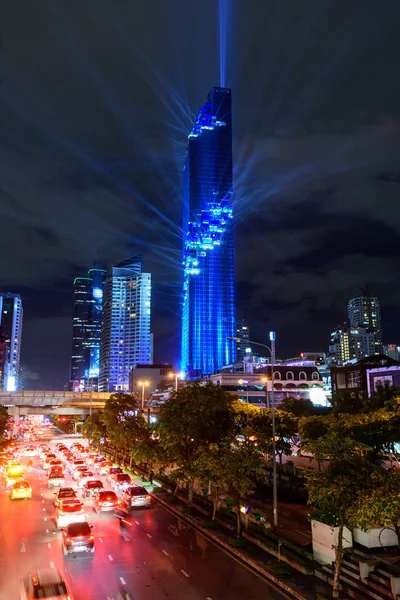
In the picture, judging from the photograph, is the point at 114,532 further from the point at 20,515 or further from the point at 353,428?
the point at 353,428

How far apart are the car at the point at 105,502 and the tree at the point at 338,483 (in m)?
20.9

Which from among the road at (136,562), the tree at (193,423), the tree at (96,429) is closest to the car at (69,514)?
the road at (136,562)

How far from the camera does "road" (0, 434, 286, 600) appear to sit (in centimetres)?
2109

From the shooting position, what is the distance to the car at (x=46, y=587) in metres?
17.1

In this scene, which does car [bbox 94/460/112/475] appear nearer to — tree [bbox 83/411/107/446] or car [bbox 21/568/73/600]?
tree [bbox 83/411/107/446]

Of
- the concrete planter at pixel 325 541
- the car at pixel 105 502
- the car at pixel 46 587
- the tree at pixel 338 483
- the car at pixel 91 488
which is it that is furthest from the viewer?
the car at pixel 91 488

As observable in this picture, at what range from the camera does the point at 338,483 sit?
19.4m

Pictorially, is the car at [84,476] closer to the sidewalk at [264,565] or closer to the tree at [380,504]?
the sidewalk at [264,565]

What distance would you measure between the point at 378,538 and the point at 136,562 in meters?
11.8

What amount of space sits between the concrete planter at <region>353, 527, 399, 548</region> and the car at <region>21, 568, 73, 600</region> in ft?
45.0

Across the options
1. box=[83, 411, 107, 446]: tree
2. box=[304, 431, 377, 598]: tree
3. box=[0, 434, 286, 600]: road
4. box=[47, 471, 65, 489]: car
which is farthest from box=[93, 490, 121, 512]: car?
box=[83, 411, 107, 446]: tree

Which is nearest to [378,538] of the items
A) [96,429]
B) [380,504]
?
[380,504]

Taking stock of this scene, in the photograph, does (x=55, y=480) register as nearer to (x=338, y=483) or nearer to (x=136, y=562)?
(x=136, y=562)

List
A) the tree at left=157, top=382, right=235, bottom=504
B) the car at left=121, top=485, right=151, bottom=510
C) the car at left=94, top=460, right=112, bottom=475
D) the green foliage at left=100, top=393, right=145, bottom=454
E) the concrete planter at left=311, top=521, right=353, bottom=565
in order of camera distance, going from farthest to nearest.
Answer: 1. the green foliage at left=100, top=393, right=145, bottom=454
2. the car at left=94, top=460, right=112, bottom=475
3. the car at left=121, top=485, right=151, bottom=510
4. the tree at left=157, top=382, right=235, bottom=504
5. the concrete planter at left=311, top=521, right=353, bottom=565
